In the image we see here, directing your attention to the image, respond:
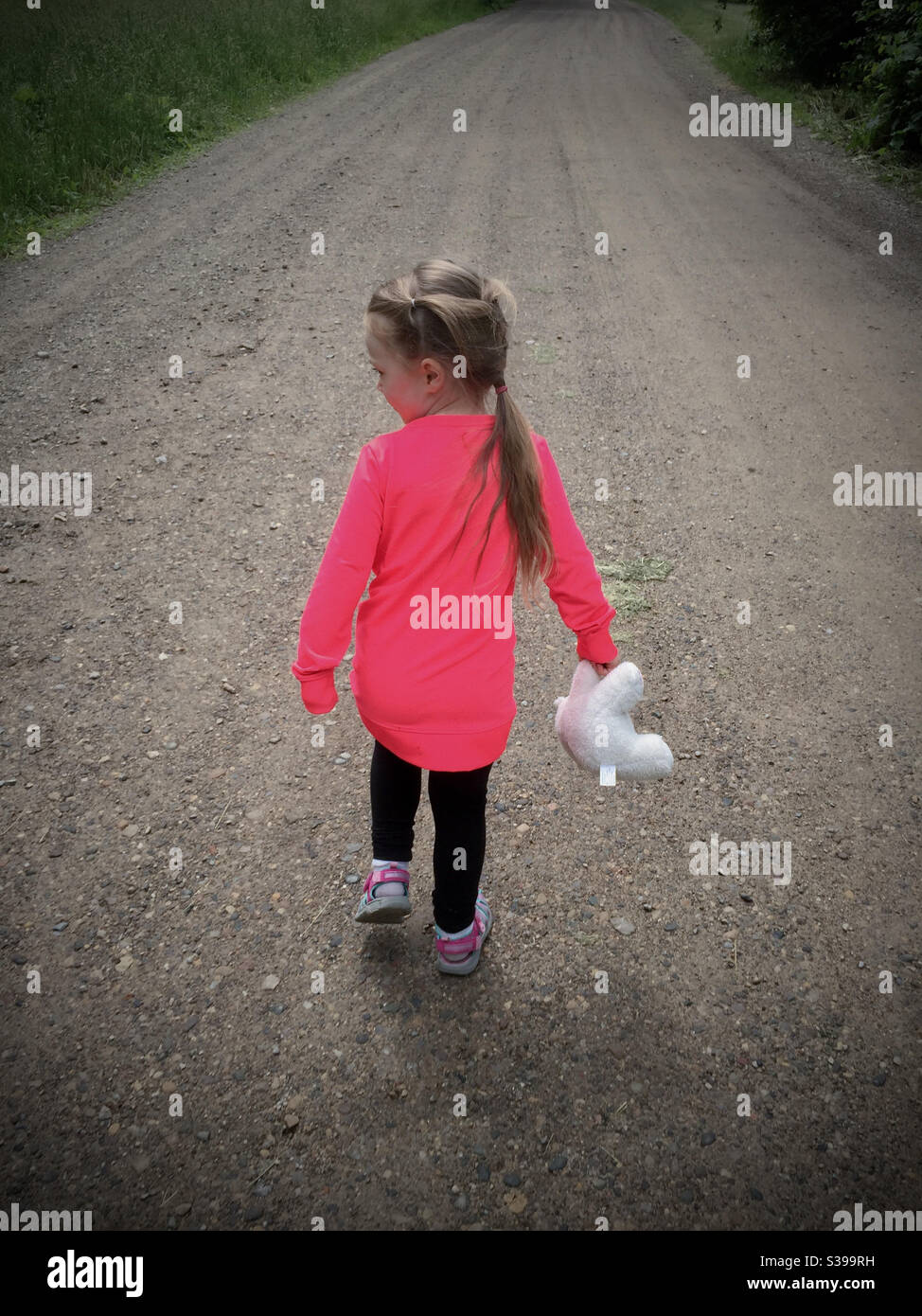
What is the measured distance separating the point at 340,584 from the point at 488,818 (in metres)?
1.30

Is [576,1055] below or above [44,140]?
below

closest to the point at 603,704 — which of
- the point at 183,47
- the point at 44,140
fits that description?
the point at 44,140

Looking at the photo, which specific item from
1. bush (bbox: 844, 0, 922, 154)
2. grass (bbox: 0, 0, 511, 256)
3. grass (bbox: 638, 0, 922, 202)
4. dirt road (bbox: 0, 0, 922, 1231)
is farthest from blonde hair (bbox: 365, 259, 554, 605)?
bush (bbox: 844, 0, 922, 154)

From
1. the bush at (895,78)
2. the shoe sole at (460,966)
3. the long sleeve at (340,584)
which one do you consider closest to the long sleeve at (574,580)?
the long sleeve at (340,584)

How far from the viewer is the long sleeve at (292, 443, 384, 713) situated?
1841mm

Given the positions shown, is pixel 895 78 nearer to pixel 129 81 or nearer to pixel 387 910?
pixel 129 81

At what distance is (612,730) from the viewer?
214 centimetres

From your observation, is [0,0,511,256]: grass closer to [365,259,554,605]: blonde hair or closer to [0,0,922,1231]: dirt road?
[0,0,922,1231]: dirt road

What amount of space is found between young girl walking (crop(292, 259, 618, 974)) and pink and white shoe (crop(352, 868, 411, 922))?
39 centimetres

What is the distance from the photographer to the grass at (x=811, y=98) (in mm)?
9609

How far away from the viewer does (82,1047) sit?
87.0 inches

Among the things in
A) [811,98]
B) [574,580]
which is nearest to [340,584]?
[574,580]

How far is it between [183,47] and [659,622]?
39.5 feet

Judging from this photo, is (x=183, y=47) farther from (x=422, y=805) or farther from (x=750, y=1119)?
(x=750, y=1119)
